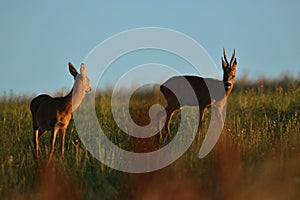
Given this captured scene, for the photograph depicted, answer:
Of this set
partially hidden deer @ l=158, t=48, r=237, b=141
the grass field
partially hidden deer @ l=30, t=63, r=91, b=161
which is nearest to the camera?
the grass field

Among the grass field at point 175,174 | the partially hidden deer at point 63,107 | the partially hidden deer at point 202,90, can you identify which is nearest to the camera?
the grass field at point 175,174

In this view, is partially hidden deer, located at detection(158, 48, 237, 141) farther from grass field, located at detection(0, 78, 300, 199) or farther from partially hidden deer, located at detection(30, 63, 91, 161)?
partially hidden deer, located at detection(30, 63, 91, 161)

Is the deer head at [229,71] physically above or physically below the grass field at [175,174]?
above

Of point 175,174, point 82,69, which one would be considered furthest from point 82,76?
point 175,174

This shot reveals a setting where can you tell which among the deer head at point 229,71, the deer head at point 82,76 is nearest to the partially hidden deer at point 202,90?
the deer head at point 229,71

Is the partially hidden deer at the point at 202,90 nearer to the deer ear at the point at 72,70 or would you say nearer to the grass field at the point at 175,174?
the grass field at the point at 175,174

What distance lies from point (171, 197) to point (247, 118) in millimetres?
8038

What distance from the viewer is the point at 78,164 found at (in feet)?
31.3

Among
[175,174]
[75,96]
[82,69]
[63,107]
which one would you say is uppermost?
[82,69]

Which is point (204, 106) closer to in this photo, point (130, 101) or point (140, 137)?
point (140, 137)

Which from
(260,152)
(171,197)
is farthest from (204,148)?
(171,197)

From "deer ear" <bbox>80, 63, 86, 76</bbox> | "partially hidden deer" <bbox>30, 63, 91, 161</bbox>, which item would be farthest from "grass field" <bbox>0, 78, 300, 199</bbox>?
"deer ear" <bbox>80, 63, 86, 76</bbox>

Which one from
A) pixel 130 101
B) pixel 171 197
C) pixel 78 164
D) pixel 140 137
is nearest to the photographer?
pixel 171 197

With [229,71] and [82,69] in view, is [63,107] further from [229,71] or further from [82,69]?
[229,71]
